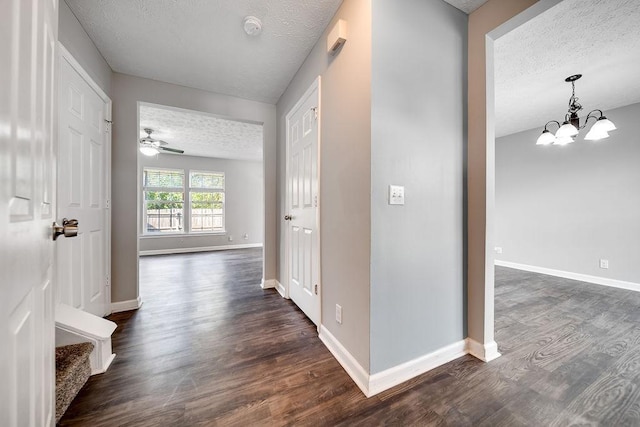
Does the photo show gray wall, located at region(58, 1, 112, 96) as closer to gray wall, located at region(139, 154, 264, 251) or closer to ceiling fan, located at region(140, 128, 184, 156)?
ceiling fan, located at region(140, 128, 184, 156)

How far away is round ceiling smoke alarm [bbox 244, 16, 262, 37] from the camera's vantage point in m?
1.73

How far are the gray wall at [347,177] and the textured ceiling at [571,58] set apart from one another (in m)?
1.39

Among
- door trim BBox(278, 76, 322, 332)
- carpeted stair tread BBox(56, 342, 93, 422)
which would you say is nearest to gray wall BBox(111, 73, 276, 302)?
carpeted stair tread BBox(56, 342, 93, 422)

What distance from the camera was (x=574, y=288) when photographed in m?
3.17

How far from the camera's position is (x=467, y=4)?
1.60 metres

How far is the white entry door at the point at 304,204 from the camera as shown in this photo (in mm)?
2025

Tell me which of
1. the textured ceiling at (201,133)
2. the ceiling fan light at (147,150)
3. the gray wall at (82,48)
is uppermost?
the textured ceiling at (201,133)

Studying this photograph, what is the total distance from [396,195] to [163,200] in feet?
20.4

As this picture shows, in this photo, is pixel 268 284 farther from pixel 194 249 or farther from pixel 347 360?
pixel 194 249

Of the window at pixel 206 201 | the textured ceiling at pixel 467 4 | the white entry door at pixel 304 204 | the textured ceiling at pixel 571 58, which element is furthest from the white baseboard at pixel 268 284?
the window at pixel 206 201

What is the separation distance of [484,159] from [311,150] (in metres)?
1.33

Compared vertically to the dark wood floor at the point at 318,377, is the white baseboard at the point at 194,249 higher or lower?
higher

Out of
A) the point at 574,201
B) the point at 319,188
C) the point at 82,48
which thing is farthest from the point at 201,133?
the point at 574,201

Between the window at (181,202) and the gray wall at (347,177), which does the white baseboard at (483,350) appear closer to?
the gray wall at (347,177)
